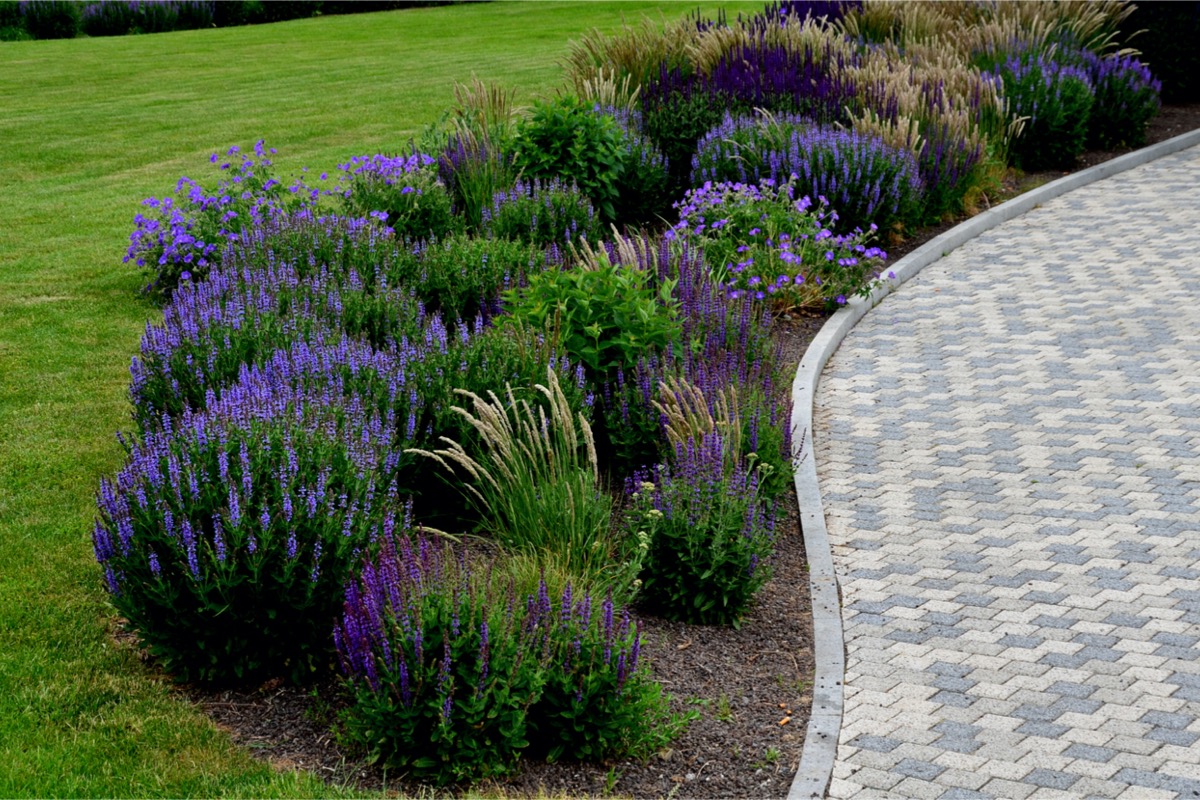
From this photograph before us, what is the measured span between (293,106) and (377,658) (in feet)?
49.9

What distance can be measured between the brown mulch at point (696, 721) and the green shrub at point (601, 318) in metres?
1.76

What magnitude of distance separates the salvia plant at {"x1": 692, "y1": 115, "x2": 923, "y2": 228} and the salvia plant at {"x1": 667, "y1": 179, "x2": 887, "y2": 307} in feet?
1.07

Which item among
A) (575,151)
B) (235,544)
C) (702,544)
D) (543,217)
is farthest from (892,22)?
(235,544)

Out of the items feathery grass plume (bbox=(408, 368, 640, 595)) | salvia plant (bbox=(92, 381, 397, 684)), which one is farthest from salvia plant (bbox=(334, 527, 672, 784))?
feathery grass plume (bbox=(408, 368, 640, 595))

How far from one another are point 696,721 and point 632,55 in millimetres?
10682

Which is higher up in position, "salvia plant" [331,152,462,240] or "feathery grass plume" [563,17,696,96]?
"feathery grass plume" [563,17,696,96]

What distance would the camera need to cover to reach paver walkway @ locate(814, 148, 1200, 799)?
489 cm

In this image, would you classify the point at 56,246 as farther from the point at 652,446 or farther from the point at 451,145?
the point at 652,446

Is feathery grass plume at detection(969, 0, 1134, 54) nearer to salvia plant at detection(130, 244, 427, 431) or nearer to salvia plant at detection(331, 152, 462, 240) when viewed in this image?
salvia plant at detection(331, 152, 462, 240)

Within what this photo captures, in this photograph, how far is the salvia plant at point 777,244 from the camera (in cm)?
993

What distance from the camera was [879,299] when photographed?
1072 cm

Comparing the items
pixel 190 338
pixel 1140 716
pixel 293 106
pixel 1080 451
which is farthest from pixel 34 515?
pixel 293 106

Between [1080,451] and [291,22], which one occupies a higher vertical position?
[291,22]

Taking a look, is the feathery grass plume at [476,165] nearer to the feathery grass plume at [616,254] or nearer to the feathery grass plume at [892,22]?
the feathery grass plume at [616,254]
